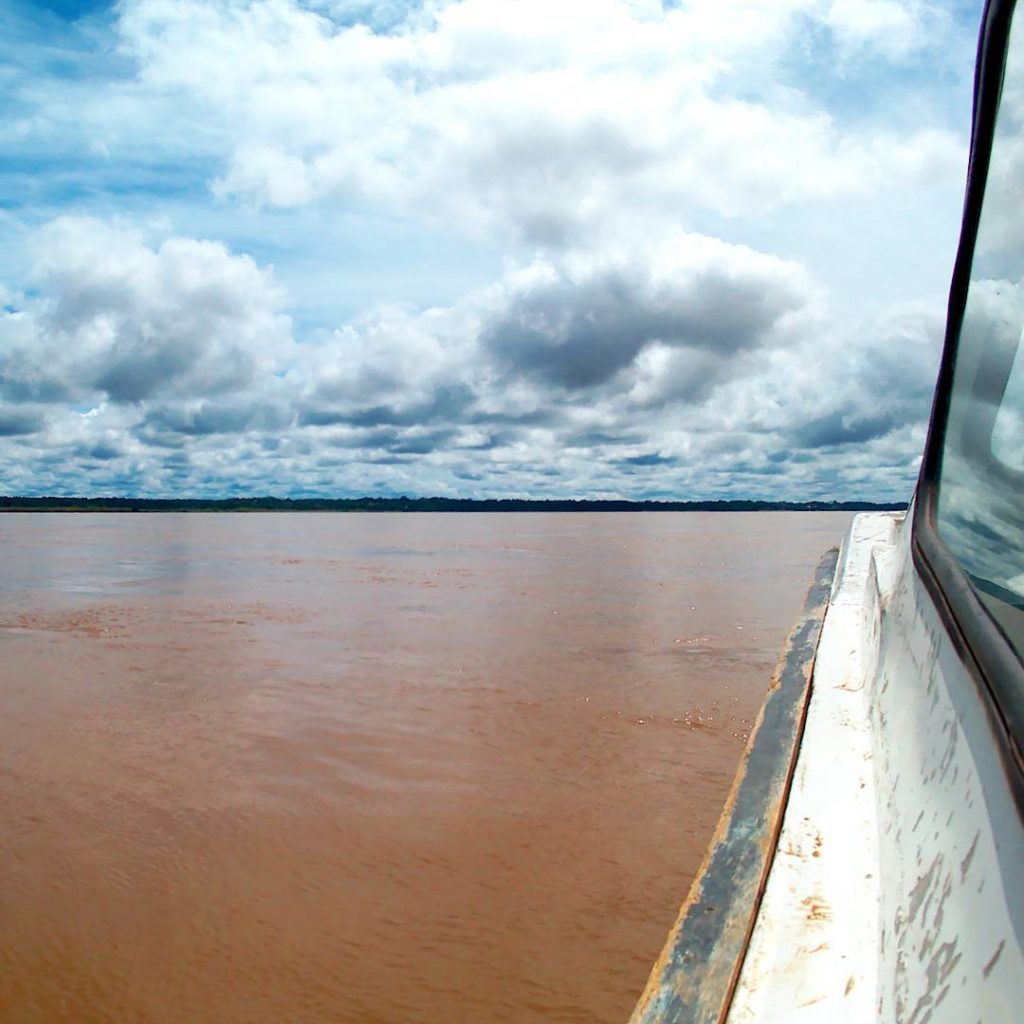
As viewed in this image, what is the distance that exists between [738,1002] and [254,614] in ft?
35.9

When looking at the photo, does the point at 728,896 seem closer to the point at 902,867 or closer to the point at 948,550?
the point at 902,867

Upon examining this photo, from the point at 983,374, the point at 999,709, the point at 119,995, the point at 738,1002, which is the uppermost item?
the point at 983,374

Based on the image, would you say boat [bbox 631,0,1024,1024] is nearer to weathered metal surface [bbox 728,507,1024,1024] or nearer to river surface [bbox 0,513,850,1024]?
weathered metal surface [bbox 728,507,1024,1024]

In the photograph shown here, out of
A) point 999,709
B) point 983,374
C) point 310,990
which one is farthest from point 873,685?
point 310,990

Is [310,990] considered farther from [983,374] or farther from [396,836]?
[983,374]

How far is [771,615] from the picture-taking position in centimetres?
1104

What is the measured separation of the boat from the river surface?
5.11 ft

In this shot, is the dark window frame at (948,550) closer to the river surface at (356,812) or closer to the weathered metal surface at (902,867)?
the weathered metal surface at (902,867)

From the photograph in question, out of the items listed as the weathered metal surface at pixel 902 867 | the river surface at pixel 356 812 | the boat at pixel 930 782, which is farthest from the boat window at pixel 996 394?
the river surface at pixel 356 812

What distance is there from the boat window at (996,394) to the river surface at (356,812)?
202cm

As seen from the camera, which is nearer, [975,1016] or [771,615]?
[975,1016]

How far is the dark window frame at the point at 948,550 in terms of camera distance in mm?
778

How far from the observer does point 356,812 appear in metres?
4.36

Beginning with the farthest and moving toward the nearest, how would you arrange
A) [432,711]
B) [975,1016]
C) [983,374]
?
1. [432,711]
2. [983,374]
3. [975,1016]
